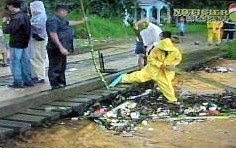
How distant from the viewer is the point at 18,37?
30.6 ft

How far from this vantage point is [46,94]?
9078mm

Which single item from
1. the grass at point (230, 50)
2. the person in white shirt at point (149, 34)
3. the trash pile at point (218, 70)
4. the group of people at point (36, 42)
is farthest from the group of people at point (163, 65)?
the grass at point (230, 50)

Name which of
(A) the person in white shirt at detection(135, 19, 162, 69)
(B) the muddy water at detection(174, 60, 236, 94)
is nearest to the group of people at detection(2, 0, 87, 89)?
(A) the person in white shirt at detection(135, 19, 162, 69)

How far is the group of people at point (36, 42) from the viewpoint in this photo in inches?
366

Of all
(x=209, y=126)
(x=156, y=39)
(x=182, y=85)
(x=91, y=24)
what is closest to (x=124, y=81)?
(x=156, y=39)

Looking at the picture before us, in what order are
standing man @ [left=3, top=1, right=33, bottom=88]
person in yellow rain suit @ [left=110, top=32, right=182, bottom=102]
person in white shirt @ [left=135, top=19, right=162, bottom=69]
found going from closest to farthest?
standing man @ [left=3, top=1, right=33, bottom=88]
person in yellow rain suit @ [left=110, top=32, right=182, bottom=102]
person in white shirt @ [left=135, top=19, right=162, bottom=69]

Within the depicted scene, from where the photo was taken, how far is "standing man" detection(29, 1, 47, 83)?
10164 mm

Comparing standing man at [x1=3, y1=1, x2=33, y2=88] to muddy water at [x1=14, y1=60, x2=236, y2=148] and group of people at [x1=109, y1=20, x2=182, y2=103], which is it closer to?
muddy water at [x1=14, y1=60, x2=236, y2=148]

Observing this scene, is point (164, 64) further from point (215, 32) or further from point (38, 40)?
point (215, 32)

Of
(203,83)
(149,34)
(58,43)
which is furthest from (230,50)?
(58,43)

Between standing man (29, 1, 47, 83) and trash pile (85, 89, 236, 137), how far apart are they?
1405mm

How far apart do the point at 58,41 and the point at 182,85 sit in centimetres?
504

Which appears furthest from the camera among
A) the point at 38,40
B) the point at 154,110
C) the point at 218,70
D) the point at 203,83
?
the point at 218,70

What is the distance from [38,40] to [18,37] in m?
1.04
